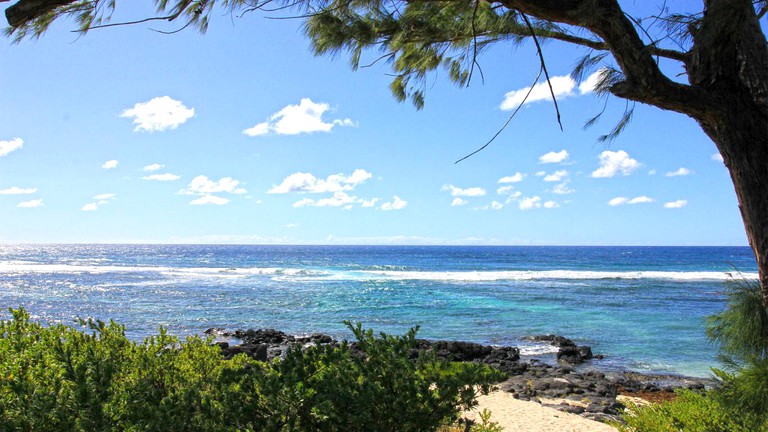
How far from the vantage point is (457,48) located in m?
5.18

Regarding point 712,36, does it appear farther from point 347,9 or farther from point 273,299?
point 273,299

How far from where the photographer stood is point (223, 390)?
295 centimetres

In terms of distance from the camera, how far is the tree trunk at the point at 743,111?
2885 mm

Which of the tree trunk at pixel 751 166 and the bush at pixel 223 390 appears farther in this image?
the tree trunk at pixel 751 166

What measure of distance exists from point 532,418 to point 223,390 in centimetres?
661

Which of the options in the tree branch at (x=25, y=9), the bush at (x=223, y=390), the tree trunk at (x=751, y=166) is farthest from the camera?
the tree trunk at (x=751, y=166)

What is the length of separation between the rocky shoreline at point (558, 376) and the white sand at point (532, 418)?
1.27 ft

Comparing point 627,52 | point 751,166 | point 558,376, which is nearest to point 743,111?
point 751,166

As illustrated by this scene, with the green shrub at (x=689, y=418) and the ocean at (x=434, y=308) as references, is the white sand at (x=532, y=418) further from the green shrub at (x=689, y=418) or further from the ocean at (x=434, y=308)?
the ocean at (x=434, y=308)

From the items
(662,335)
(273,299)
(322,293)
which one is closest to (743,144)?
(662,335)

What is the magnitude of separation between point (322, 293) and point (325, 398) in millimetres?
27809

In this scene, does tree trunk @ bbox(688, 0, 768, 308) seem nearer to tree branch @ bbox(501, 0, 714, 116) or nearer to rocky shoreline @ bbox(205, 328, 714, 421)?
tree branch @ bbox(501, 0, 714, 116)

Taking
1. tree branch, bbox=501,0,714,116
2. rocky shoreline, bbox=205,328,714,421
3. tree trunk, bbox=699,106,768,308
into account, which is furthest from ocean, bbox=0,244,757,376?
tree branch, bbox=501,0,714,116

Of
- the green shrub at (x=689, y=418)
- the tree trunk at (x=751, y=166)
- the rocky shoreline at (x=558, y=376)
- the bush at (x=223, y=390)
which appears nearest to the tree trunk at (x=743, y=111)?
the tree trunk at (x=751, y=166)
